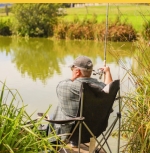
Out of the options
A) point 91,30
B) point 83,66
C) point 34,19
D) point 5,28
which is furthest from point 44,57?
point 83,66

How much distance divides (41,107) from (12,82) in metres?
1.99

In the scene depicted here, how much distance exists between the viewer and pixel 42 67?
9.02 m

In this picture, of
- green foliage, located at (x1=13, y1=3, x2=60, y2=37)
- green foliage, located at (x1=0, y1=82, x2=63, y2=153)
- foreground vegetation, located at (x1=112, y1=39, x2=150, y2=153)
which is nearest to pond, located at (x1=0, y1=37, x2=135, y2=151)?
foreground vegetation, located at (x1=112, y1=39, x2=150, y2=153)

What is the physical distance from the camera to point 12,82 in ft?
22.4

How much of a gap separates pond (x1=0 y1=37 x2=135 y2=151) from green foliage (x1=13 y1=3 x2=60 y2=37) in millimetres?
4353

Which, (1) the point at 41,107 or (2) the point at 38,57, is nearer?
(1) the point at 41,107

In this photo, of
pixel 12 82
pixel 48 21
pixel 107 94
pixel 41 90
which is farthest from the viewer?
pixel 48 21

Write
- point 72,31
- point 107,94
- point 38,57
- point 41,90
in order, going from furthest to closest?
point 72,31 < point 38,57 < point 41,90 < point 107,94

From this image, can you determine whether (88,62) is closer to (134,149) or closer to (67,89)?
(67,89)

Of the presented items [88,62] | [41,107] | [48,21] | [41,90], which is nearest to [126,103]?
[88,62]

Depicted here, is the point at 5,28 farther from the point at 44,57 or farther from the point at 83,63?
the point at 83,63

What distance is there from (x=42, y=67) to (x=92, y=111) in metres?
6.55

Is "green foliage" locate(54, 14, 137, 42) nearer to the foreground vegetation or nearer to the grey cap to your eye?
the foreground vegetation

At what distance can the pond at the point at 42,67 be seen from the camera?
5250 mm
